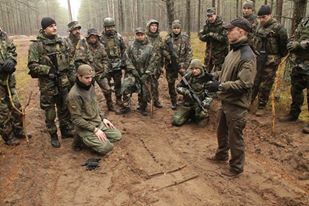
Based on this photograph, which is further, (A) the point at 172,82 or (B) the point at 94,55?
(A) the point at 172,82

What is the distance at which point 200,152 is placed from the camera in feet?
21.0

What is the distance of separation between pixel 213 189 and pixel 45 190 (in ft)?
9.06

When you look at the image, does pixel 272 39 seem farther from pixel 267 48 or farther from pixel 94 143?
pixel 94 143

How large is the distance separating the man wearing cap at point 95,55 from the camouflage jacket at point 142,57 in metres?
0.69

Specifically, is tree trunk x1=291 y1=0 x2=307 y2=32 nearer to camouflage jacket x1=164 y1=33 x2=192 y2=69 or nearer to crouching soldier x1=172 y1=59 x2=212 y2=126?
crouching soldier x1=172 y1=59 x2=212 y2=126

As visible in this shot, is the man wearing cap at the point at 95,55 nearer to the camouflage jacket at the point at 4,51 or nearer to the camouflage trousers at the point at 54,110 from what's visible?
the camouflage trousers at the point at 54,110

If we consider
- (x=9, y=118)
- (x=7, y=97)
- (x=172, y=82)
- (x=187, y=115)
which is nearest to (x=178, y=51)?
(x=172, y=82)

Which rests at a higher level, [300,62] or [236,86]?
[300,62]

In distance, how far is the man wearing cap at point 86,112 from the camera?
20.4 feet

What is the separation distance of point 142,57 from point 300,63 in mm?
3916

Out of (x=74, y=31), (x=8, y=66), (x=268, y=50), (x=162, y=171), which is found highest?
(x=74, y=31)

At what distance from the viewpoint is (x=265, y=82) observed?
7699mm

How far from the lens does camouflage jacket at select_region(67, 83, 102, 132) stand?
622 centimetres

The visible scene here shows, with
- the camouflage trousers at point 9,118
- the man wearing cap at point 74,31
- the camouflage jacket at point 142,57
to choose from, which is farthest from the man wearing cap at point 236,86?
the man wearing cap at point 74,31
